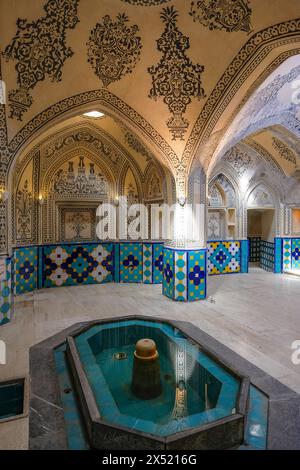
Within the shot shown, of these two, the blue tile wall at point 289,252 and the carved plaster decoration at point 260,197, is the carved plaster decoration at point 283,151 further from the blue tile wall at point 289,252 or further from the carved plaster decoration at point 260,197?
the blue tile wall at point 289,252

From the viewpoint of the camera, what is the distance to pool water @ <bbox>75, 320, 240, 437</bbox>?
1.82m

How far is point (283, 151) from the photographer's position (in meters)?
7.11

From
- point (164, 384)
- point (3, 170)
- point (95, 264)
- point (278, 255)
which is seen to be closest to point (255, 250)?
point (278, 255)

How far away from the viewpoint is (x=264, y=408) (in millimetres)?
2037

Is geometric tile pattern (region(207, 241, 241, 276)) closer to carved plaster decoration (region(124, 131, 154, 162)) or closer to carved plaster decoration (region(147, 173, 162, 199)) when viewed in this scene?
carved plaster decoration (region(147, 173, 162, 199))

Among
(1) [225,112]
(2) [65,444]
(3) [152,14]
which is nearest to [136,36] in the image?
(3) [152,14]

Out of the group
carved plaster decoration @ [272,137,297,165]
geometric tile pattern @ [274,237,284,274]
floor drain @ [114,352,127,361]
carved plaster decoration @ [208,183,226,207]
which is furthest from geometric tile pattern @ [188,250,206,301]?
geometric tile pattern @ [274,237,284,274]

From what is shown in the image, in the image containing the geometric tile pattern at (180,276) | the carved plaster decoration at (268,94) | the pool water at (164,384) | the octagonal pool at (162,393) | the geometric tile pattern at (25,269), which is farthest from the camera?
the geometric tile pattern at (25,269)

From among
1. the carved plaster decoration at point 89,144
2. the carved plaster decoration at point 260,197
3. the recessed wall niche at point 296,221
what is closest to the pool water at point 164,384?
the carved plaster decoration at point 89,144

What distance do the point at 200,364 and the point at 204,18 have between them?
3.84 metres

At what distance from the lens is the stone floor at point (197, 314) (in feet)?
9.01

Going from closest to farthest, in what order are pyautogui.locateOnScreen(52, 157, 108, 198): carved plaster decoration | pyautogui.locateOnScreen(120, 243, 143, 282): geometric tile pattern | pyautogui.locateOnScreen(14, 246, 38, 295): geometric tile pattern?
pyautogui.locateOnScreen(14, 246, 38, 295): geometric tile pattern, pyautogui.locateOnScreen(52, 157, 108, 198): carved plaster decoration, pyautogui.locateOnScreen(120, 243, 143, 282): geometric tile pattern

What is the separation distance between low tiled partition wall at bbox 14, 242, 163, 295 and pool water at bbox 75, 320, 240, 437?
3336mm

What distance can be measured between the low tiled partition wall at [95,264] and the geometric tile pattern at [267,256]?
3.67m
